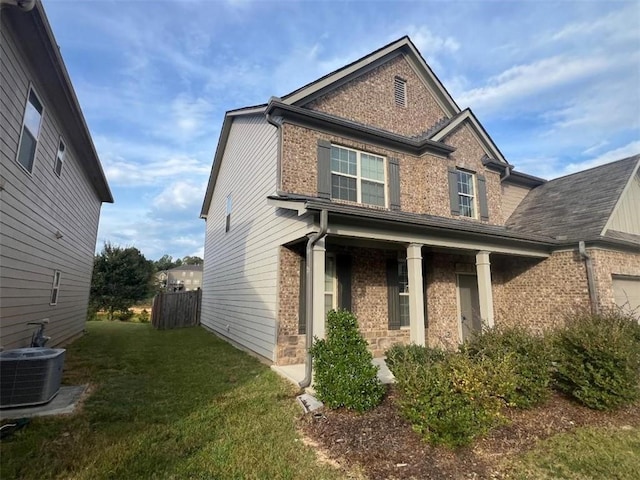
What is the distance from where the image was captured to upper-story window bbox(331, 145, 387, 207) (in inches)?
340

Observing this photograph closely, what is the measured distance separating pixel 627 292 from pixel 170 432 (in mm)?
12492

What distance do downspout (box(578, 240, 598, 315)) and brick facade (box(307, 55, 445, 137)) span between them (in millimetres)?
5743

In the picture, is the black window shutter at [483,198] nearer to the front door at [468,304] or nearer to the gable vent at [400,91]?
the front door at [468,304]

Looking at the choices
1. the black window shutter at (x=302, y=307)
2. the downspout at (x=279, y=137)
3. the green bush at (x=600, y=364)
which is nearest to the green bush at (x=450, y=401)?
the green bush at (x=600, y=364)

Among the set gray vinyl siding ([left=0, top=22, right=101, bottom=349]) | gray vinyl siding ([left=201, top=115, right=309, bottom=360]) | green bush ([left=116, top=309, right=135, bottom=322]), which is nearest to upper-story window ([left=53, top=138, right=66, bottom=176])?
gray vinyl siding ([left=0, top=22, right=101, bottom=349])

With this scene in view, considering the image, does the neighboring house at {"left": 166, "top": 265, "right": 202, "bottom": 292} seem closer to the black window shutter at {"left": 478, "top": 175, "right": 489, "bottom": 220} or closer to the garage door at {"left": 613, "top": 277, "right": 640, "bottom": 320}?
the black window shutter at {"left": 478, "top": 175, "right": 489, "bottom": 220}

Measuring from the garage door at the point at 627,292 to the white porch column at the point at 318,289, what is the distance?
907cm

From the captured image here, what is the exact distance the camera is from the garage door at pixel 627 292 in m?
9.43

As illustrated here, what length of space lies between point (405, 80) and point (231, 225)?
311 inches

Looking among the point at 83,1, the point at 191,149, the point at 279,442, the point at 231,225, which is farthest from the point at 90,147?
the point at 279,442

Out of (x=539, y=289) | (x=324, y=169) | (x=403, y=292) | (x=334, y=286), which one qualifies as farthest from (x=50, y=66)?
(x=539, y=289)

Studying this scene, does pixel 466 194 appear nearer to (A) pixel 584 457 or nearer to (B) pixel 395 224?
(B) pixel 395 224

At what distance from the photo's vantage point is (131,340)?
1184 centimetres

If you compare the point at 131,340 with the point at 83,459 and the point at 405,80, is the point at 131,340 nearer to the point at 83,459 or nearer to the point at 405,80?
the point at 83,459
